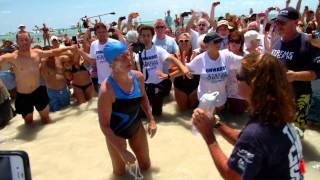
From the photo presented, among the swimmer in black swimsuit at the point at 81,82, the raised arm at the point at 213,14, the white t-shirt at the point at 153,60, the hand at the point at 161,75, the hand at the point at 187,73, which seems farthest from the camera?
the raised arm at the point at 213,14

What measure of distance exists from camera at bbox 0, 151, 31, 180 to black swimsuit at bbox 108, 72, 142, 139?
102 inches

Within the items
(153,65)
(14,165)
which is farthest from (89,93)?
(14,165)

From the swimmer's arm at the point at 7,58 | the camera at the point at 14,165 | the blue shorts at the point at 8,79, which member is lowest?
the blue shorts at the point at 8,79

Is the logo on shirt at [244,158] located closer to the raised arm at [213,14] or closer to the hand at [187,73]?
the hand at [187,73]

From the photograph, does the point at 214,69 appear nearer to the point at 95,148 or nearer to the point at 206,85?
the point at 206,85

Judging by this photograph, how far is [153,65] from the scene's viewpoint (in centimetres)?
647

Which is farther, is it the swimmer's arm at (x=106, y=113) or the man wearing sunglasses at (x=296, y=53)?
the man wearing sunglasses at (x=296, y=53)

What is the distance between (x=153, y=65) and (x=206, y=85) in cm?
116

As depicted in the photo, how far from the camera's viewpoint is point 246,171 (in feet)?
6.61

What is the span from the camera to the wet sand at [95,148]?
461 centimetres

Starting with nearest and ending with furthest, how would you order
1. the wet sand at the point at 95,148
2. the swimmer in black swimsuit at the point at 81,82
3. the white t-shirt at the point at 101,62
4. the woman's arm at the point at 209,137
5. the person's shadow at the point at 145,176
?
the woman's arm at the point at 209,137, the person's shadow at the point at 145,176, the wet sand at the point at 95,148, the white t-shirt at the point at 101,62, the swimmer in black swimsuit at the point at 81,82

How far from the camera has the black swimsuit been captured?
4.04 meters

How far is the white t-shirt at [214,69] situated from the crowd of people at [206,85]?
16 millimetres

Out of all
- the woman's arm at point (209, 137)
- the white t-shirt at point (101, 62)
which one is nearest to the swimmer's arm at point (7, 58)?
the white t-shirt at point (101, 62)
